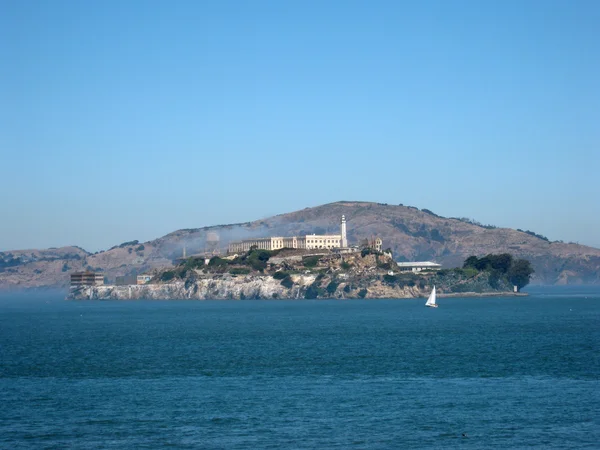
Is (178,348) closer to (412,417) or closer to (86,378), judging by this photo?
(86,378)

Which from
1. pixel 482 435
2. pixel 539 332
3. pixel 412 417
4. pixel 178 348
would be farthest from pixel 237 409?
pixel 539 332

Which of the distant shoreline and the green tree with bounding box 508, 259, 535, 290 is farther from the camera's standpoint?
the green tree with bounding box 508, 259, 535, 290

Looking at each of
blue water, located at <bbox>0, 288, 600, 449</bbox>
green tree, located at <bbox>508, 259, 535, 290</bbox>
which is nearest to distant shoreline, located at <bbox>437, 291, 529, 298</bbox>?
green tree, located at <bbox>508, 259, 535, 290</bbox>

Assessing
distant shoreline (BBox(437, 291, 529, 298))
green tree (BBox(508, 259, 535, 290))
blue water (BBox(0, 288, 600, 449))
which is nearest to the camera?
blue water (BBox(0, 288, 600, 449))

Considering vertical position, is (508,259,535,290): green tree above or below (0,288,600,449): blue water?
above

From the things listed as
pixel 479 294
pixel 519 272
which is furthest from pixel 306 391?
pixel 519 272

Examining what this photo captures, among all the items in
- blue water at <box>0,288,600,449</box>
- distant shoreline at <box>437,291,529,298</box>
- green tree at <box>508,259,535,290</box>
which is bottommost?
blue water at <box>0,288,600,449</box>

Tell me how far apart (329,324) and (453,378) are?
51.5 metres

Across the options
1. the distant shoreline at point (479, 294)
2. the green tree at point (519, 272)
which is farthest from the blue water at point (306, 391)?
the green tree at point (519, 272)

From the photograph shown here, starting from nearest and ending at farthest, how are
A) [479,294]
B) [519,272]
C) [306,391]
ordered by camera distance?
[306,391] → [479,294] → [519,272]

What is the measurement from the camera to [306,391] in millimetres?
43906

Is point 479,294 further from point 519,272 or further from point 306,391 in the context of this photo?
point 306,391

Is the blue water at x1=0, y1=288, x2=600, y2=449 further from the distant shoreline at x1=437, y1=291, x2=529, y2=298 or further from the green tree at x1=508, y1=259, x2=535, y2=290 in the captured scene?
the green tree at x1=508, y1=259, x2=535, y2=290

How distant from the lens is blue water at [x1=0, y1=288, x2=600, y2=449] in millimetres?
33375
